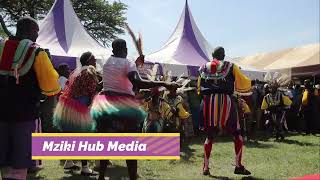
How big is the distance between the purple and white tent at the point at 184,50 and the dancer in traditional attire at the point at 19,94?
321 inches

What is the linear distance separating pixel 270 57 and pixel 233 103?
68.2 ft

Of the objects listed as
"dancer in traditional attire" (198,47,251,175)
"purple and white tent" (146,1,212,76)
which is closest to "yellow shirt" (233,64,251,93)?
"dancer in traditional attire" (198,47,251,175)

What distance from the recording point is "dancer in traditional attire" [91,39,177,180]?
16.8 feet

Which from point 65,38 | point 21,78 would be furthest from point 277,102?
point 21,78

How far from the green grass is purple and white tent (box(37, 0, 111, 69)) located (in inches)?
130

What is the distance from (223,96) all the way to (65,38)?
20.6 feet

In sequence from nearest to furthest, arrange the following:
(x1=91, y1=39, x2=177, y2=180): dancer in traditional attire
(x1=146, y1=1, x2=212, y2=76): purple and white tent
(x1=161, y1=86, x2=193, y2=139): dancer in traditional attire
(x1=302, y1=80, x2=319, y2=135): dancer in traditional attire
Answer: (x1=91, y1=39, x2=177, y2=180): dancer in traditional attire < (x1=161, y1=86, x2=193, y2=139): dancer in traditional attire < (x1=146, y1=1, x2=212, y2=76): purple and white tent < (x1=302, y1=80, x2=319, y2=135): dancer in traditional attire

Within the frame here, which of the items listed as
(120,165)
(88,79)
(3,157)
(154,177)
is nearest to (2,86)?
(3,157)

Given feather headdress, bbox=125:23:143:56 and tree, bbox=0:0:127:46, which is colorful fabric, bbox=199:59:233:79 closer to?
feather headdress, bbox=125:23:143:56

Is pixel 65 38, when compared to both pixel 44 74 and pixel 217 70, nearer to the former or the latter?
pixel 217 70

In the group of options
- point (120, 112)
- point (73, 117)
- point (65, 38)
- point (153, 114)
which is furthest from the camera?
point (65, 38)

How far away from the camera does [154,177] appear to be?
6891 mm

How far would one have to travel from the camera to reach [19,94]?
12.9ft

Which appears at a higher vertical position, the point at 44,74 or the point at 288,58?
the point at 288,58
